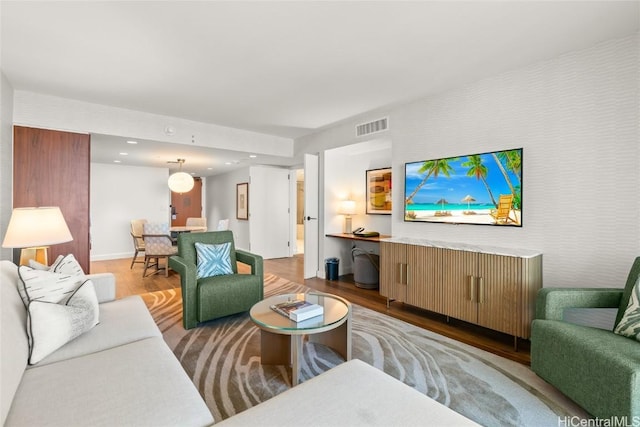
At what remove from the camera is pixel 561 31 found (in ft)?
7.18

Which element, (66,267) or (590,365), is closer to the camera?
(590,365)

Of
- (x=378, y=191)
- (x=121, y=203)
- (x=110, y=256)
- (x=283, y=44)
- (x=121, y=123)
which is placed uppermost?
(x=283, y=44)

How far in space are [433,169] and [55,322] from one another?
3.45 metres

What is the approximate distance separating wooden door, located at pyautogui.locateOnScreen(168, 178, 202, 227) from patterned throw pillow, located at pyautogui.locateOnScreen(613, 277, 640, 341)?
9005 mm

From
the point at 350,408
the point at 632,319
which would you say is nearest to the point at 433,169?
the point at 632,319

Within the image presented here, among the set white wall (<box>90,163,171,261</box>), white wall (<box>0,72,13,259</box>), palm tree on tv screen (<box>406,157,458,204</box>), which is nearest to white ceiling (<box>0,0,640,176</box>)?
white wall (<box>0,72,13,259</box>)

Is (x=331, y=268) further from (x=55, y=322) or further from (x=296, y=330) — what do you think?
(x=55, y=322)

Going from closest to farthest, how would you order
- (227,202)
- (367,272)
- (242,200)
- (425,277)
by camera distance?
(425,277) → (367,272) → (242,200) → (227,202)

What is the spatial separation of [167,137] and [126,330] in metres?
3.22

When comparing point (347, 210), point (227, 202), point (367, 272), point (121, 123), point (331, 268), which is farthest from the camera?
point (227, 202)

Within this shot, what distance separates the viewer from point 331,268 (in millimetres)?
4816

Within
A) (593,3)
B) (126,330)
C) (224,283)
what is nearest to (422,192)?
(593,3)

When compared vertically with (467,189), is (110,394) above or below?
below

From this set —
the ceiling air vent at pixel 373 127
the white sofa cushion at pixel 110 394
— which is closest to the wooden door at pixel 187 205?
the ceiling air vent at pixel 373 127
